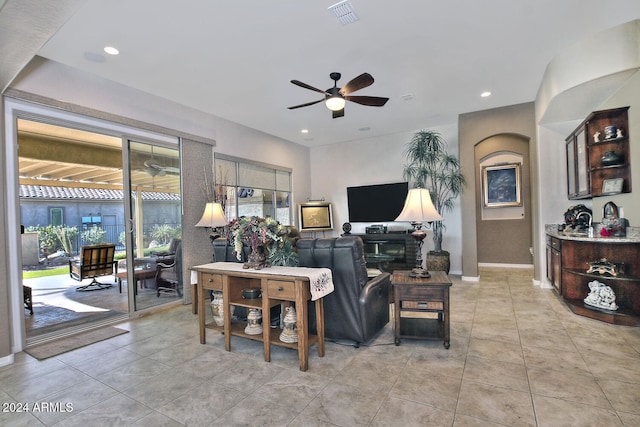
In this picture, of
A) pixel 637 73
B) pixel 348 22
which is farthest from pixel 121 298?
pixel 637 73

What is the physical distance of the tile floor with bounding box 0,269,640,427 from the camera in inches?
75.5

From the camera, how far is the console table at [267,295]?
8.18 feet

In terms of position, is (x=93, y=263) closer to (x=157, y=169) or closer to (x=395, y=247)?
(x=157, y=169)

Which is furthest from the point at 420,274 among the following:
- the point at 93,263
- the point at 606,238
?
the point at 93,263

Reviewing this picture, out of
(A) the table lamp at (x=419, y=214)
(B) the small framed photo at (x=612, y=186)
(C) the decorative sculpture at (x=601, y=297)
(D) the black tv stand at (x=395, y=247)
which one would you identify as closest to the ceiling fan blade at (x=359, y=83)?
(A) the table lamp at (x=419, y=214)

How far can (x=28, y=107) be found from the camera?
10.6 ft

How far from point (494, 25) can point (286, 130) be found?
419 cm

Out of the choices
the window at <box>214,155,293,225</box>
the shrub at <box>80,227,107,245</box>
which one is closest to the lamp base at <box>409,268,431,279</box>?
the window at <box>214,155,293,225</box>

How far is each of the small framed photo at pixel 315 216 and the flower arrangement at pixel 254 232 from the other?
4305mm

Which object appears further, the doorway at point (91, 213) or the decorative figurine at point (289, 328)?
the doorway at point (91, 213)

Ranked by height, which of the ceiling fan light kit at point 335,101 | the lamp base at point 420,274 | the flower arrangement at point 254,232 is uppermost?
the ceiling fan light kit at point 335,101

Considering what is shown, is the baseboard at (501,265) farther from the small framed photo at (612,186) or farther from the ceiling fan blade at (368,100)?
the ceiling fan blade at (368,100)

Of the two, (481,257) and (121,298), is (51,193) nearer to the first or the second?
(121,298)

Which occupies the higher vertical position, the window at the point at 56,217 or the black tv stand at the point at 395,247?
the window at the point at 56,217
